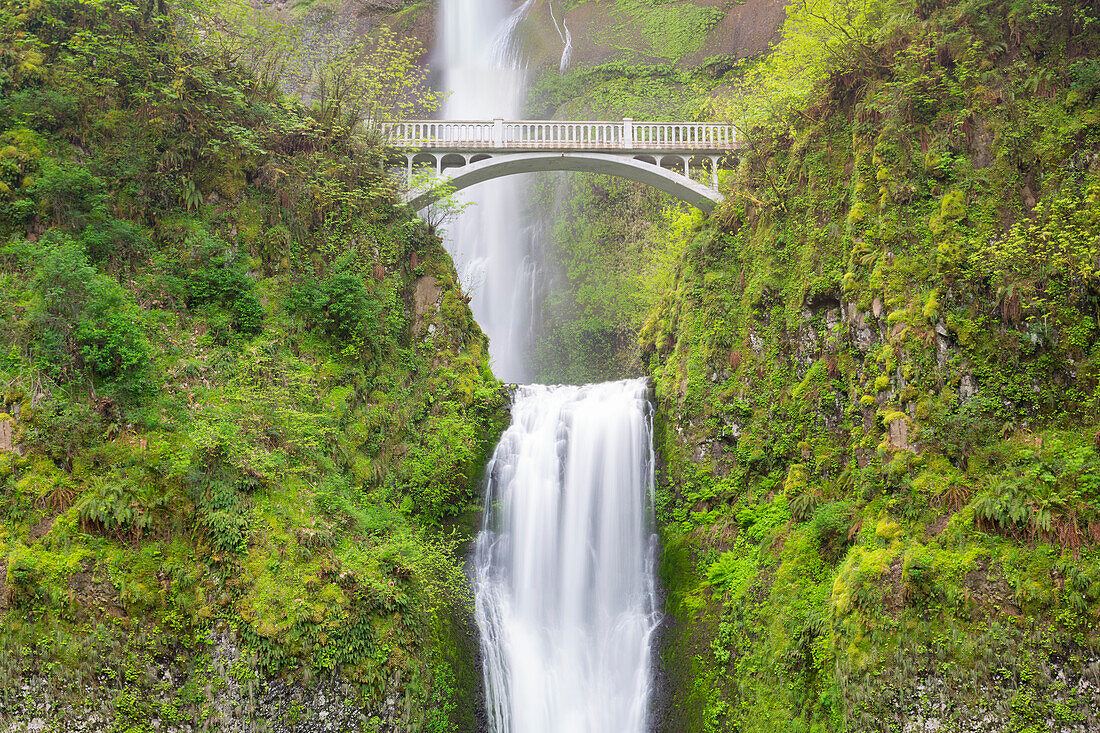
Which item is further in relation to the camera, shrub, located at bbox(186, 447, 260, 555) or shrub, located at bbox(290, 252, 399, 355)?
shrub, located at bbox(290, 252, 399, 355)

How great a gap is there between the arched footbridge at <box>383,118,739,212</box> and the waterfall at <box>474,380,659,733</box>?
5834 mm

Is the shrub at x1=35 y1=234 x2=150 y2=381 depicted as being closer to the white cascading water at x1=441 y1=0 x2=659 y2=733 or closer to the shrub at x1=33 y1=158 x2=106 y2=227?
the shrub at x1=33 y1=158 x2=106 y2=227

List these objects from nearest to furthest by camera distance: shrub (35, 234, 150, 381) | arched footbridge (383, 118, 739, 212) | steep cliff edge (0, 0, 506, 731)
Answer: steep cliff edge (0, 0, 506, 731) < shrub (35, 234, 150, 381) < arched footbridge (383, 118, 739, 212)

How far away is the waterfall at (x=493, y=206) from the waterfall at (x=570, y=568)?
41.6 ft

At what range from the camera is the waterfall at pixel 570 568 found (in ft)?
40.9

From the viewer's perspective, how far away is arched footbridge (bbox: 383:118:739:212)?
18297 mm

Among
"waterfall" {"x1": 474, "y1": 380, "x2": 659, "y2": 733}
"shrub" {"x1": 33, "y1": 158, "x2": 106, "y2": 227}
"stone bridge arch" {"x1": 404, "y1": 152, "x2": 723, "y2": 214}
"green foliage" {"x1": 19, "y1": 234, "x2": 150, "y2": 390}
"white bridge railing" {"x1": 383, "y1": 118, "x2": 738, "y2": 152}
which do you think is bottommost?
"waterfall" {"x1": 474, "y1": 380, "x2": 659, "y2": 733}

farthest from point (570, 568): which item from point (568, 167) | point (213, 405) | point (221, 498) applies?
point (568, 167)

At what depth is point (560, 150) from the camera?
61.0 ft

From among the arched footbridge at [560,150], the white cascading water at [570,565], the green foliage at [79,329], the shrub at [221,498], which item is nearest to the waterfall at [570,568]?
the white cascading water at [570,565]

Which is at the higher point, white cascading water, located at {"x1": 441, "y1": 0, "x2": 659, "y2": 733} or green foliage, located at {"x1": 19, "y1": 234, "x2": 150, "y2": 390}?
green foliage, located at {"x1": 19, "y1": 234, "x2": 150, "y2": 390}

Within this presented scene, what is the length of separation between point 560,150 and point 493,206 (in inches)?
524

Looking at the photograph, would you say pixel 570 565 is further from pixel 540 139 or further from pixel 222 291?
pixel 540 139

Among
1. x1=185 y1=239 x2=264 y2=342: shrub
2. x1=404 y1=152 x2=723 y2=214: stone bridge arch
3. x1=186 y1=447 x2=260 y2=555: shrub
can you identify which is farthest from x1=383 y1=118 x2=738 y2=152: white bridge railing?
x1=186 y1=447 x2=260 y2=555: shrub
